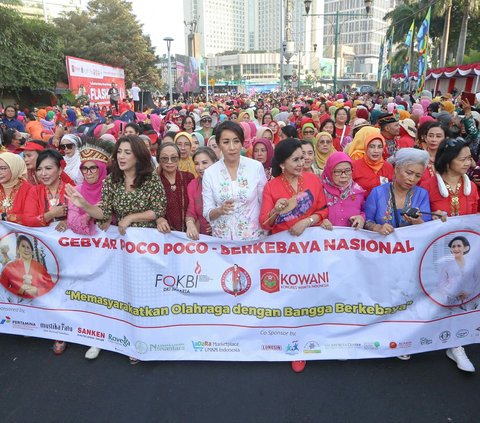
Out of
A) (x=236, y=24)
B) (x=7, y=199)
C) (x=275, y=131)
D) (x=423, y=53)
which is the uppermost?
(x=236, y=24)

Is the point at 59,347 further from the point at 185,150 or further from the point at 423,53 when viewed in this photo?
the point at 423,53

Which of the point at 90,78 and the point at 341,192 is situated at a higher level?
the point at 90,78

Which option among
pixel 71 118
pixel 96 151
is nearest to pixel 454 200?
pixel 96 151

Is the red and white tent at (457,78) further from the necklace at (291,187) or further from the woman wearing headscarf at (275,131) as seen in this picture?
the necklace at (291,187)

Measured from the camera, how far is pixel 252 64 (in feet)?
420

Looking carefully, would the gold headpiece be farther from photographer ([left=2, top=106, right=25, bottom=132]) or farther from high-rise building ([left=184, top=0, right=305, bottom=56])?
high-rise building ([left=184, top=0, right=305, bottom=56])

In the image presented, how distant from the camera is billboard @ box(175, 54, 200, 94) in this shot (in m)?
20.2

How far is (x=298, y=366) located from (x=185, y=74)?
2013cm

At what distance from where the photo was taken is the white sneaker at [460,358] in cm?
293

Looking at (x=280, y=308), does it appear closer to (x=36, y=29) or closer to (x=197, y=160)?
(x=197, y=160)

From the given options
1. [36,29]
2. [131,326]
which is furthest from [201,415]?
[36,29]

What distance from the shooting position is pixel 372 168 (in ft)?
12.8

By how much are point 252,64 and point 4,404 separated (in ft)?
441

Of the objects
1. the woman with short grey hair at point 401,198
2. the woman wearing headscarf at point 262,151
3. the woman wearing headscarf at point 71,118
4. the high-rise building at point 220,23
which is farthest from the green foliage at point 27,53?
the high-rise building at point 220,23
